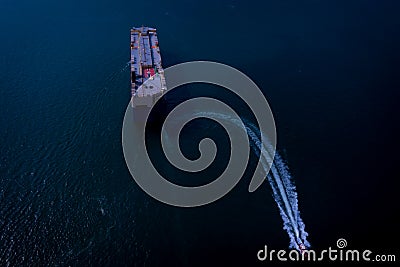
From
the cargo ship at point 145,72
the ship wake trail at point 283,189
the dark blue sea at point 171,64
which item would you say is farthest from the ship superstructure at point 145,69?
the ship wake trail at point 283,189

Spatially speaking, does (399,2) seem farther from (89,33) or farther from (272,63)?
(89,33)

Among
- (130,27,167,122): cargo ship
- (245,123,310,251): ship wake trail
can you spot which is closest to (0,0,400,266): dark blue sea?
(245,123,310,251): ship wake trail

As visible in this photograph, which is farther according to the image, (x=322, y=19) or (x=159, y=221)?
(x=322, y=19)

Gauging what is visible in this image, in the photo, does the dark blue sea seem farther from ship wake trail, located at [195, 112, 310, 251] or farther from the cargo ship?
the cargo ship

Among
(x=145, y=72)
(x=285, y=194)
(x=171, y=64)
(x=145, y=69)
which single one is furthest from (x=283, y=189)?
(x=171, y=64)

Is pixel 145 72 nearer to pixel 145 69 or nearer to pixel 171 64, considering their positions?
pixel 145 69

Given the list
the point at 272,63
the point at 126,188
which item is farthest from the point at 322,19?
the point at 126,188
